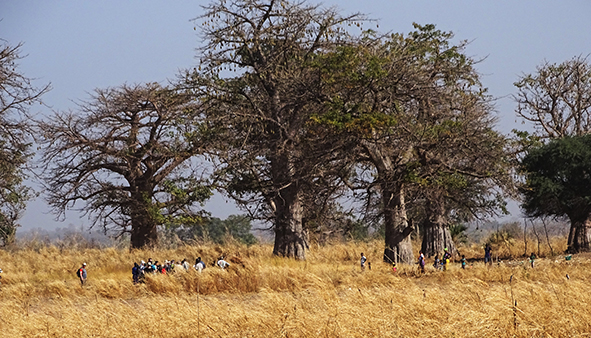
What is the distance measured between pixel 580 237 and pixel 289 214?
38.5 ft

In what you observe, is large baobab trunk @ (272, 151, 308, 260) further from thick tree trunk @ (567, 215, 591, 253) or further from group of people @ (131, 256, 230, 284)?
thick tree trunk @ (567, 215, 591, 253)

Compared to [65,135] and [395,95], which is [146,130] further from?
[395,95]

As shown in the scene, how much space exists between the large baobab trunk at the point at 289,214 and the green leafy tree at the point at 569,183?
29.1ft

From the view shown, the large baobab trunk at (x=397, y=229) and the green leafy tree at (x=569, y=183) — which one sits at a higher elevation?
the green leafy tree at (x=569, y=183)

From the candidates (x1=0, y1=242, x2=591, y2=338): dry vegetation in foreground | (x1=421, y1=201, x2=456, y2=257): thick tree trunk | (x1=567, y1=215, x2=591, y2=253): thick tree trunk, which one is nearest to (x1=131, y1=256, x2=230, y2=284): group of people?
(x1=0, y1=242, x2=591, y2=338): dry vegetation in foreground

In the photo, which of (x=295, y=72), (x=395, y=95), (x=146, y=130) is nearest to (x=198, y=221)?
(x=146, y=130)

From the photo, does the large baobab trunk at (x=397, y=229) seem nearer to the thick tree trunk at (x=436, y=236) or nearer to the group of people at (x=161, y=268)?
the group of people at (x=161, y=268)

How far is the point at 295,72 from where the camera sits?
22.1 meters

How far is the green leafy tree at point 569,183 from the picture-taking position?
25422mm

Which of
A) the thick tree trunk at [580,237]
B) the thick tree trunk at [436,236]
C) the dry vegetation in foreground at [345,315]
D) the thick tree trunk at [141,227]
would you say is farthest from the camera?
the thick tree trunk at [141,227]

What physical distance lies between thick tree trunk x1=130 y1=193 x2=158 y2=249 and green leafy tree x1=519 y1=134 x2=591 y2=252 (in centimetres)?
1630

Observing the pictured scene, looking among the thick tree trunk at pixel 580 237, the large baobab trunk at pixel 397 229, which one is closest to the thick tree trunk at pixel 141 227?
the large baobab trunk at pixel 397 229

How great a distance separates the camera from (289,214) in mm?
23391

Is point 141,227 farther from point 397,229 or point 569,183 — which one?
point 569,183
